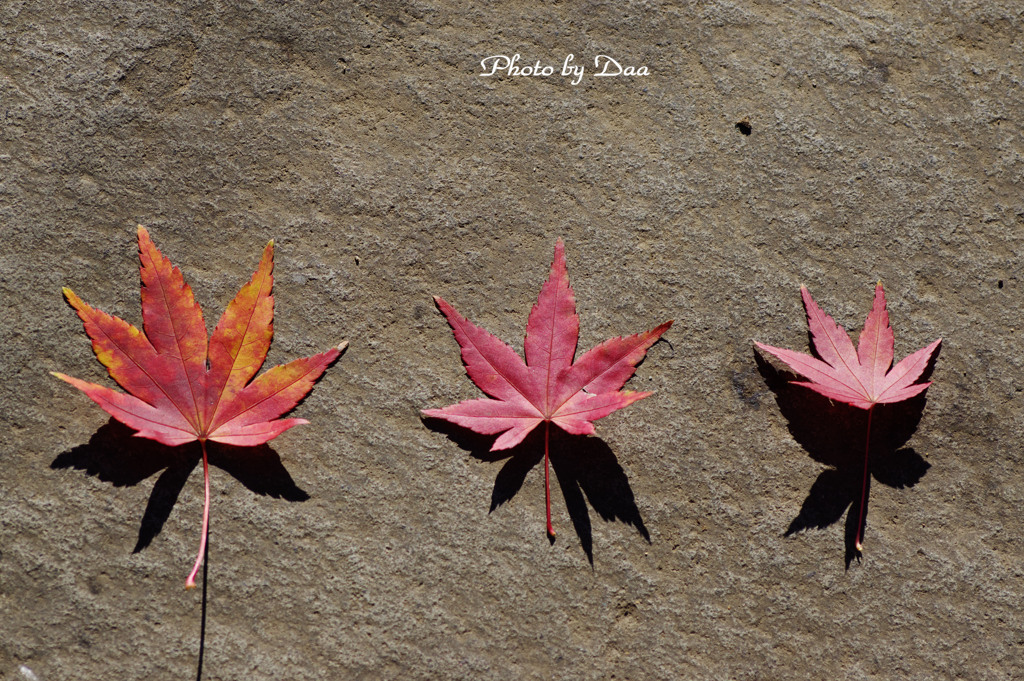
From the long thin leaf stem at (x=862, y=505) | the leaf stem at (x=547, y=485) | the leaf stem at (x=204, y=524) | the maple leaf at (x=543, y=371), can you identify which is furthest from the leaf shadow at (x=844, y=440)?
the leaf stem at (x=204, y=524)

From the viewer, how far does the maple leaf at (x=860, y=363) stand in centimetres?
140

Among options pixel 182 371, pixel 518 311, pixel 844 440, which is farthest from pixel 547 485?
pixel 182 371

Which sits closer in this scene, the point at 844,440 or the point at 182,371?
the point at 182,371

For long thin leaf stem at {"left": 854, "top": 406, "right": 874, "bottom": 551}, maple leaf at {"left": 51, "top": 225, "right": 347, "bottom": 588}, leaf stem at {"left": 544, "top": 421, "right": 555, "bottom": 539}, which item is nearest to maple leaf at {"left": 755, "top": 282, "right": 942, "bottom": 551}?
long thin leaf stem at {"left": 854, "top": 406, "right": 874, "bottom": 551}

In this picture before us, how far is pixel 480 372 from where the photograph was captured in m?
1.41

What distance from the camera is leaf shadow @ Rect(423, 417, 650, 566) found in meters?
1.46

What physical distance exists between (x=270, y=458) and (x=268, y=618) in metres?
0.31

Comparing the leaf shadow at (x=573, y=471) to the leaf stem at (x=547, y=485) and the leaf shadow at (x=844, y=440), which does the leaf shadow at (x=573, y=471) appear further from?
the leaf shadow at (x=844, y=440)

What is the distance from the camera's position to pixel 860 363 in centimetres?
143

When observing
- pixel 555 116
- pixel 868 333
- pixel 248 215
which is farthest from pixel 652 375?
pixel 248 215

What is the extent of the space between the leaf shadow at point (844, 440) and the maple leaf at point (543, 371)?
1.10ft

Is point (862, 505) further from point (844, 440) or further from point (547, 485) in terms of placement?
point (547, 485)

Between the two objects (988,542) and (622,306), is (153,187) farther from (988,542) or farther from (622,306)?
(988,542)

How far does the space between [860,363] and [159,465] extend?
1.38 metres
